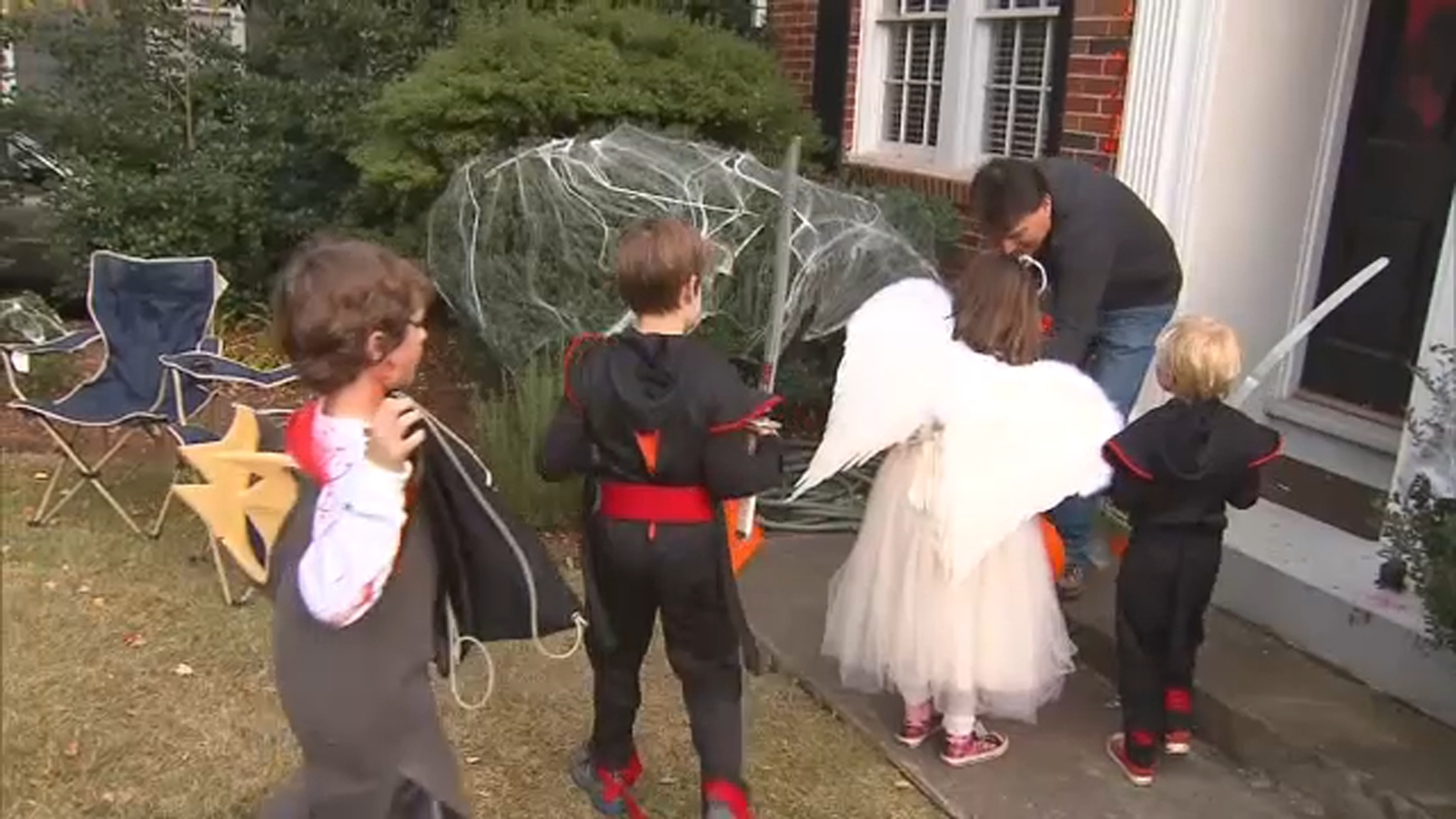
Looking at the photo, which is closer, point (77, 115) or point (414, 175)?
point (414, 175)

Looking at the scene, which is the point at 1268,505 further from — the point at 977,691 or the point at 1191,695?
the point at 977,691

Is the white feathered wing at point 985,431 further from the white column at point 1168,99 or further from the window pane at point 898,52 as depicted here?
the window pane at point 898,52

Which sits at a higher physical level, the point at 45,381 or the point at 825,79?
the point at 825,79

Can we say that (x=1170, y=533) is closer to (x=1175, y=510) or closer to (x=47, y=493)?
(x=1175, y=510)

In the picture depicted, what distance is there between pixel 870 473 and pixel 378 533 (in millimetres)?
4173

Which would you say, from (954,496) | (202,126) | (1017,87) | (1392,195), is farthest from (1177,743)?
(202,126)

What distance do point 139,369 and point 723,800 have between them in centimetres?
371

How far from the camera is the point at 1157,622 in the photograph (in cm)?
370

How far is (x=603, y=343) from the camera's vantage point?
3084 millimetres

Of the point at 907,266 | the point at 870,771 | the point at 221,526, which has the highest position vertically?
the point at 907,266

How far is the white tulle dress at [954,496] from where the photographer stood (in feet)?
11.5

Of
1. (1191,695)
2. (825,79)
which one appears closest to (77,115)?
(825,79)

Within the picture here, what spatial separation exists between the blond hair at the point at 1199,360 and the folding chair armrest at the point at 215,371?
326 cm

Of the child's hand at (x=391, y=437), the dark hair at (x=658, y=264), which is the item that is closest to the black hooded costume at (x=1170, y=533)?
the dark hair at (x=658, y=264)
